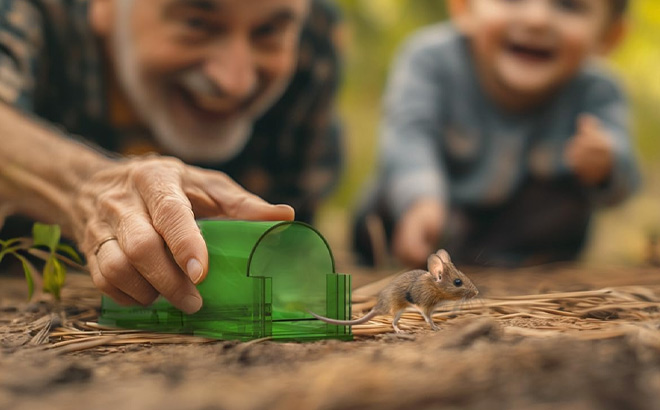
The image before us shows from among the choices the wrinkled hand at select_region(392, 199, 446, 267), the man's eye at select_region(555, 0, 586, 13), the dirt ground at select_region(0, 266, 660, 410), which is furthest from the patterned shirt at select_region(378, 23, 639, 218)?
the dirt ground at select_region(0, 266, 660, 410)

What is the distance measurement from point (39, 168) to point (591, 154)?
7.34 feet

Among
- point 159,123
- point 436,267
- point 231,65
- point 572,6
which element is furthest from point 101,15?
point 436,267

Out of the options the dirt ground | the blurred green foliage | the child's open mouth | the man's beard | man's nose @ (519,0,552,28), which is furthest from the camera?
the blurred green foliage

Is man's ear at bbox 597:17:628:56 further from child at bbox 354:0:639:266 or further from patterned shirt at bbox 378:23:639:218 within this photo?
patterned shirt at bbox 378:23:639:218

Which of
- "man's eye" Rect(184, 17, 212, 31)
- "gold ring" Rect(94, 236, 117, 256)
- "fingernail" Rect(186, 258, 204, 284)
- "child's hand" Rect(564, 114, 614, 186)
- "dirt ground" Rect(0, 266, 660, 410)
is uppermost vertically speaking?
"man's eye" Rect(184, 17, 212, 31)

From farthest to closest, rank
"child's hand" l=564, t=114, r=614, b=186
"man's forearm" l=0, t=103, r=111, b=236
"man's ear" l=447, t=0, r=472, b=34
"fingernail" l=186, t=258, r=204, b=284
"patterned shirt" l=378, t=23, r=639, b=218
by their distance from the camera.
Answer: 1. "man's ear" l=447, t=0, r=472, b=34
2. "patterned shirt" l=378, t=23, r=639, b=218
3. "child's hand" l=564, t=114, r=614, b=186
4. "man's forearm" l=0, t=103, r=111, b=236
5. "fingernail" l=186, t=258, r=204, b=284

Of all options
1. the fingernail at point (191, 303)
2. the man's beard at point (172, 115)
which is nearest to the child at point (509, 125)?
the man's beard at point (172, 115)

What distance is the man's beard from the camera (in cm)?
285

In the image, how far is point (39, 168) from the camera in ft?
6.24

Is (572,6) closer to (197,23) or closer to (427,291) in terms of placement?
(197,23)

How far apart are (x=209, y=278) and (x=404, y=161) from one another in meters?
2.04

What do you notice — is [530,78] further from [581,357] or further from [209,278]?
[581,357]

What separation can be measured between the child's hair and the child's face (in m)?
0.05

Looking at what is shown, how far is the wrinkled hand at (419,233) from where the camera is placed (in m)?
2.80
